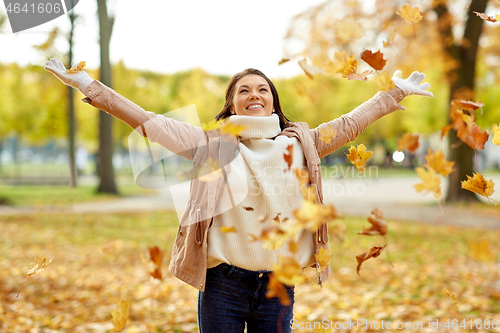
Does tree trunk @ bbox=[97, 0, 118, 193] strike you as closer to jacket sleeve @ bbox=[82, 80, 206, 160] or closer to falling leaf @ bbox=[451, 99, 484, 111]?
jacket sleeve @ bbox=[82, 80, 206, 160]

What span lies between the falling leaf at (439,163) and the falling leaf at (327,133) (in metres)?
0.48

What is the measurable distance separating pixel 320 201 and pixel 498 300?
3.29 m

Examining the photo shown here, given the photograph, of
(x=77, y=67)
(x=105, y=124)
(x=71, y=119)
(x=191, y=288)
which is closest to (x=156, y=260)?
(x=77, y=67)

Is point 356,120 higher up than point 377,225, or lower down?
higher up

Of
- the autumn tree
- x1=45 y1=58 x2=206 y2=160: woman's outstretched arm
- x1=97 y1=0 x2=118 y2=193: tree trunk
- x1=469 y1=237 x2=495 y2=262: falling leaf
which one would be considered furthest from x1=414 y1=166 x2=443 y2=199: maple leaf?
x1=97 y1=0 x2=118 y2=193: tree trunk

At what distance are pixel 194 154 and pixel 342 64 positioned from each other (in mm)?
733

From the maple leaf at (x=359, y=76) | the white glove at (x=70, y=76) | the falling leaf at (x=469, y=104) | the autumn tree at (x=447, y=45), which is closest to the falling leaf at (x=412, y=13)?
the maple leaf at (x=359, y=76)

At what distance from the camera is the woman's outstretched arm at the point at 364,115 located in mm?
1841

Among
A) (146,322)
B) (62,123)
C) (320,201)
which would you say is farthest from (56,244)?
(62,123)

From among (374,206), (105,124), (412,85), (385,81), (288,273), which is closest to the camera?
(288,273)

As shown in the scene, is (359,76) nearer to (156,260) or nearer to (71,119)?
(156,260)

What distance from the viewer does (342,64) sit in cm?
154

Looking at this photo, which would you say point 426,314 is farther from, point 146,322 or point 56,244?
point 56,244

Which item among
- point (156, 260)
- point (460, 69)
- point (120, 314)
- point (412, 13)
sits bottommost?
point (120, 314)
